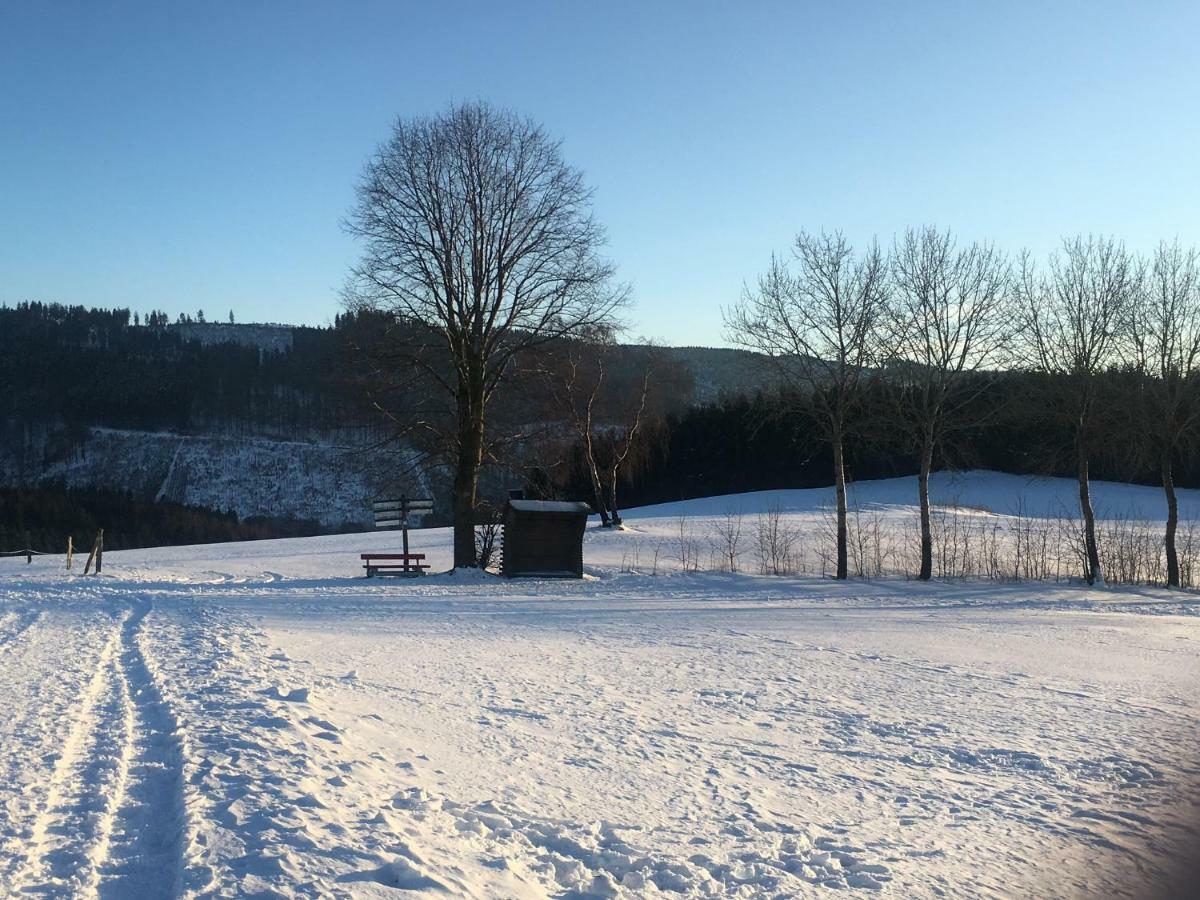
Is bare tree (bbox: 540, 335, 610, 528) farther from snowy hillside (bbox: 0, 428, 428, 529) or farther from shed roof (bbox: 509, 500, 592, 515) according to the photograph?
snowy hillside (bbox: 0, 428, 428, 529)

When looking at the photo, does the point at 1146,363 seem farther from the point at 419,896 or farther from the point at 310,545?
the point at 310,545

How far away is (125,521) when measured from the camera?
73.1 m

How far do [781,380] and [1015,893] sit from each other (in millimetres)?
20101

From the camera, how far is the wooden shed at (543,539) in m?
24.5

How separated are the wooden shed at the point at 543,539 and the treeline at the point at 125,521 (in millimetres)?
42563

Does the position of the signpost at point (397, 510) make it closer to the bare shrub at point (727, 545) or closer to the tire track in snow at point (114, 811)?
the bare shrub at point (727, 545)

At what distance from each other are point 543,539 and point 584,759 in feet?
59.1

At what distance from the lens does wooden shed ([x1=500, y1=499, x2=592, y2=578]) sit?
24516 mm

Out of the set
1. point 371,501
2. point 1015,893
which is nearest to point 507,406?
point 371,501

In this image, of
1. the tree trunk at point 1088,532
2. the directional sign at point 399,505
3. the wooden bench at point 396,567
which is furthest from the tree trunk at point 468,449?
the tree trunk at point 1088,532

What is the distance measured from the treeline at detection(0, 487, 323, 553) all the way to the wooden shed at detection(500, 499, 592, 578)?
4256 cm

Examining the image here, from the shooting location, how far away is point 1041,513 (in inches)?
1917

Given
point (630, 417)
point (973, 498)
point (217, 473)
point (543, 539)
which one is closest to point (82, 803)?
point (543, 539)

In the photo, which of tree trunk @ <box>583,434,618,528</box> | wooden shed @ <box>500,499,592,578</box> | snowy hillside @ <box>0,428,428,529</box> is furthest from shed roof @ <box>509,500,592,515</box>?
snowy hillside @ <box>0,428,428,529</box>
